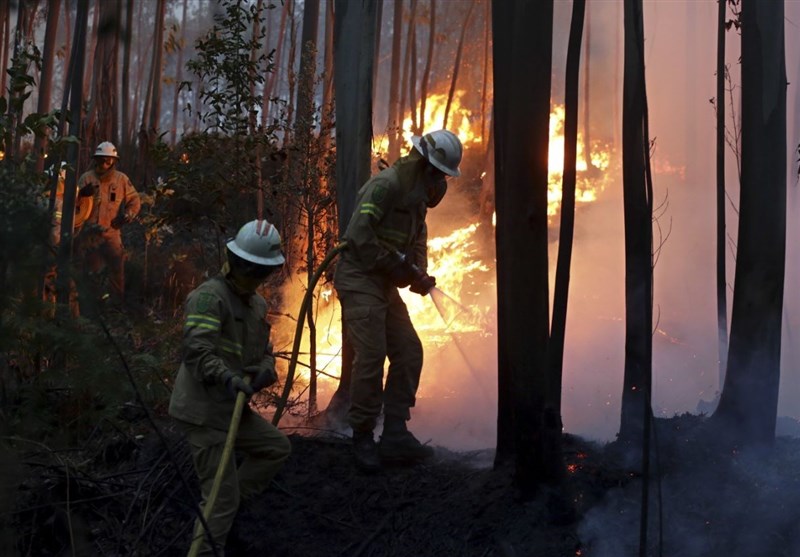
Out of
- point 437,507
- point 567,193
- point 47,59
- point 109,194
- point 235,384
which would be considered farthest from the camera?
point 47,59

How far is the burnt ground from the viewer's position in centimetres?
454

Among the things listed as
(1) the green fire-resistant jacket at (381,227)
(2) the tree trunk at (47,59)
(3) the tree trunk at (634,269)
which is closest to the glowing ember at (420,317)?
(1) the green fire-resistant jacket at (381,227)

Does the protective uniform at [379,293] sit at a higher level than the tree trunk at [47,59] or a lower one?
lower

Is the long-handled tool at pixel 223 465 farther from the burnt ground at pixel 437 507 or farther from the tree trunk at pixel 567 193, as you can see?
the tree trunk at pixel 567 193

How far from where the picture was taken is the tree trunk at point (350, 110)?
7289 millimetres

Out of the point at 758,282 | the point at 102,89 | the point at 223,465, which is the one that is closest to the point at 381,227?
the point at 223,465

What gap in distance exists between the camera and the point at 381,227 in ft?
19.1

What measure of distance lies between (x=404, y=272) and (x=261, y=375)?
4.86 feet

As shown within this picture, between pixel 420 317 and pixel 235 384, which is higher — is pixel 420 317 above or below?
above

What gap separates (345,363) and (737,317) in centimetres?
318

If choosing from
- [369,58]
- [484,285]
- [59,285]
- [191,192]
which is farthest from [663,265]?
[59,285]

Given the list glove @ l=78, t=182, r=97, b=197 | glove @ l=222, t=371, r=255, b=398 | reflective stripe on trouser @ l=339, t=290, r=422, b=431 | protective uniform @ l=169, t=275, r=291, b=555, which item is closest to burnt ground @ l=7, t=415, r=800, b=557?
protective uniform @ l=169, t=275, r=291, b=555

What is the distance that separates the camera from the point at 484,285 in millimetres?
10695

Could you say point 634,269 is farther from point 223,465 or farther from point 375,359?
point 223,465
